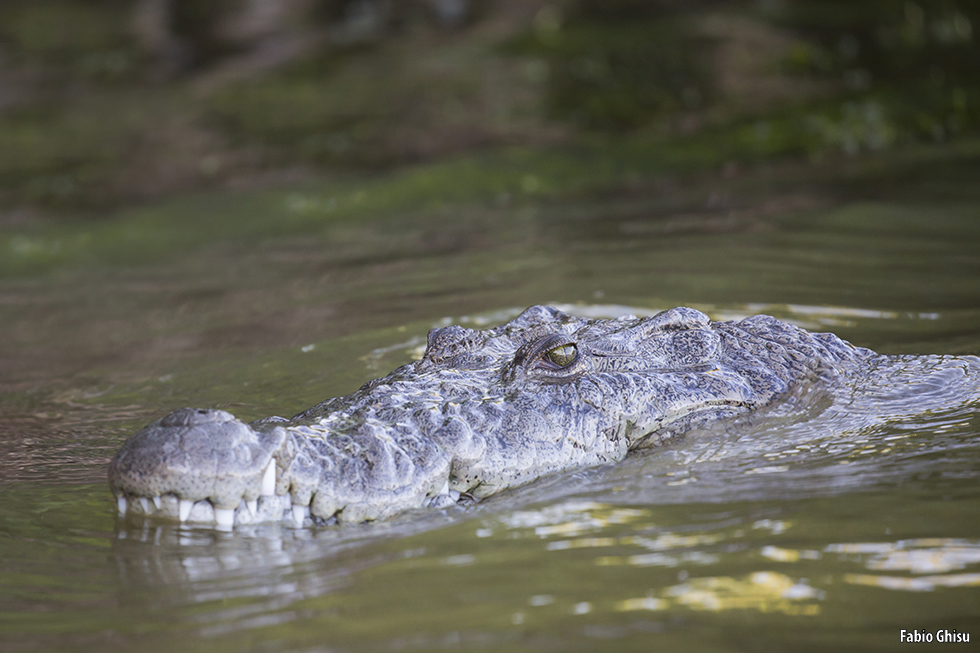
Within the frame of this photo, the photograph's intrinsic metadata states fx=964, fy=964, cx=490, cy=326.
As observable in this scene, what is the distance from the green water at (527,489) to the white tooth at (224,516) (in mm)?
91

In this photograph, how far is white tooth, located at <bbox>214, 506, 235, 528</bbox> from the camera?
2754mm

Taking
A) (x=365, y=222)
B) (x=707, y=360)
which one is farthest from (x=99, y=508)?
(x=365, y=222)

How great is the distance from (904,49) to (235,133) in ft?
30.9

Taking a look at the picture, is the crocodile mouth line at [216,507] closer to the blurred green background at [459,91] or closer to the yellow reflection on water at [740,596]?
the yellow reflection on water at [740,596]

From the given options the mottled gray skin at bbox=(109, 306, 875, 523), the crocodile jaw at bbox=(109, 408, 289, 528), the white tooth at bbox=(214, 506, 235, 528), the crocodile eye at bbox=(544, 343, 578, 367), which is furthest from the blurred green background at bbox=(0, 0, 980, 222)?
the white tooth at bbox=(214, 506, 235, 528)

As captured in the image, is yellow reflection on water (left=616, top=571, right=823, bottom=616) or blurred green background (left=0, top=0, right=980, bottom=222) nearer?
yellow reflection on water (left=616, top=571, right=823, bottom=616)

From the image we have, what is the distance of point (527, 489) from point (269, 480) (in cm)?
88

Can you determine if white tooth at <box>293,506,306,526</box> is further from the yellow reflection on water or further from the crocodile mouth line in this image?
the yellow reflection on water

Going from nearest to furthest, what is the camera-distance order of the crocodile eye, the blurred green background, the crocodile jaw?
the crocodile jaw → the crocodile eye → the blurred green background

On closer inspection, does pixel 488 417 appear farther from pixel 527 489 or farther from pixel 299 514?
pixel 299 514

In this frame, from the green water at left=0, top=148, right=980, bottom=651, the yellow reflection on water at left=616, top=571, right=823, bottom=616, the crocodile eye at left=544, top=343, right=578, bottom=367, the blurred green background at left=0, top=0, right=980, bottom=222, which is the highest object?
the blurred green background at left=0, top=0, right=980, bottom=222

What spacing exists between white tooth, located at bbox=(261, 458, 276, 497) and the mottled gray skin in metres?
0.02

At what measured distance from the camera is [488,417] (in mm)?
3293

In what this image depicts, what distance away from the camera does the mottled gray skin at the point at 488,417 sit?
2.75m
